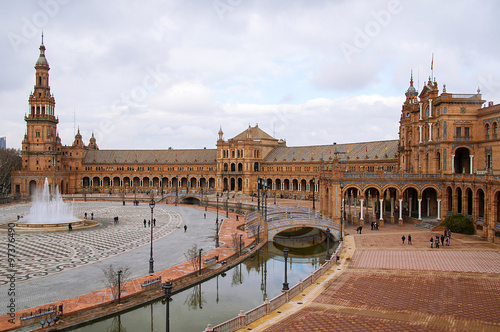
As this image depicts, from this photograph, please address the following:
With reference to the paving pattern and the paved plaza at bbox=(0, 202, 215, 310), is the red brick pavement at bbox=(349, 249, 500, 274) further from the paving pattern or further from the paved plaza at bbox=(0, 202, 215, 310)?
the paving pattern

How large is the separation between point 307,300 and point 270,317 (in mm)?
3709

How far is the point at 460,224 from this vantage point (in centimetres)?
4719

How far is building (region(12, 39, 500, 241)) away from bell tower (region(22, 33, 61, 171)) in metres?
0.27

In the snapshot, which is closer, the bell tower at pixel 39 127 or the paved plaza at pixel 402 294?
the paved plaza at pixel 402 294

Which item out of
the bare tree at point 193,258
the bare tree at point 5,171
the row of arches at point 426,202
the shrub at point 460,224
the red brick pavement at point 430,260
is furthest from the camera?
the bare tree at point 5,171

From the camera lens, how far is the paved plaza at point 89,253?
29172 mm

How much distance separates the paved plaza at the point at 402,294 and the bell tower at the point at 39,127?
313 ft

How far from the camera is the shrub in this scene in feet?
154

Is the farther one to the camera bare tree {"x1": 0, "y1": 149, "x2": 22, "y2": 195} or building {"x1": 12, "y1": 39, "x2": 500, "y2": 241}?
bare tree {"x1": 0, "y1": 149, "x2": 22, "y2": 195}

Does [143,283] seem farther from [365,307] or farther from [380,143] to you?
[380,143]

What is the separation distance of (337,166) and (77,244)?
33.7m

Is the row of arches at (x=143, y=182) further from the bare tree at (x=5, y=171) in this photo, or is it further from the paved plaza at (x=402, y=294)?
the paved plaza at (x=402, y=294)

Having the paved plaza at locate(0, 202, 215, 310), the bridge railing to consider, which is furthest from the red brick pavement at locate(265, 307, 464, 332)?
the paved plaza at locate(0, 202, 215, 310)

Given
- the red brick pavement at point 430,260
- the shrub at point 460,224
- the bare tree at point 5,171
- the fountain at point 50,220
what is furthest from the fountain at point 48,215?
the bare tree at point 5,171
